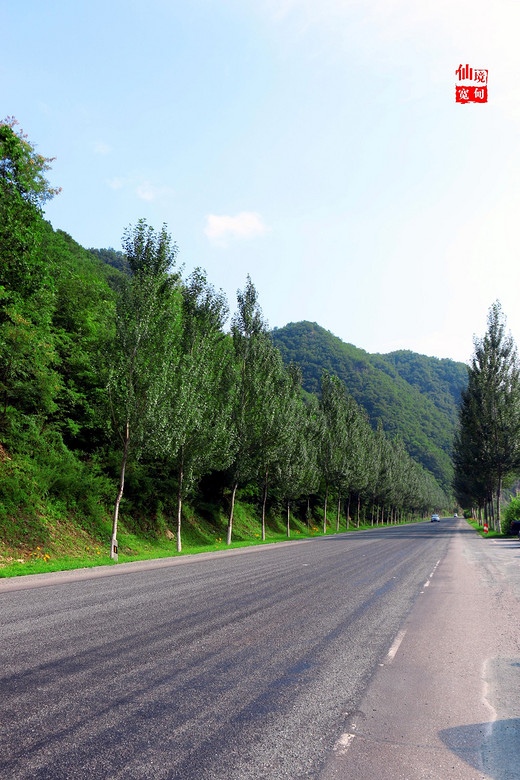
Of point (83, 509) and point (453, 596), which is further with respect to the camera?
point (83, 509)

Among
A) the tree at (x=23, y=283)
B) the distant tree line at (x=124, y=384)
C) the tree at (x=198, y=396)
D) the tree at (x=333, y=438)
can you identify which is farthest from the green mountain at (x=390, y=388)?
the tree at (x=23, y=283)

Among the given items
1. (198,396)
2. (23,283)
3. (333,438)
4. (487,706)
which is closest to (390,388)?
(333,438)

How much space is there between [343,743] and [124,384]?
60.7 ft

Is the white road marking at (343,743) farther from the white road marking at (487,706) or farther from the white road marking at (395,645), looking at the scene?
the white road marking at (395,645)

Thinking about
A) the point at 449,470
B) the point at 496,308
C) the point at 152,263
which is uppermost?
the point at 496,308

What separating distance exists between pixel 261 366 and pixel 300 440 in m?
9.25

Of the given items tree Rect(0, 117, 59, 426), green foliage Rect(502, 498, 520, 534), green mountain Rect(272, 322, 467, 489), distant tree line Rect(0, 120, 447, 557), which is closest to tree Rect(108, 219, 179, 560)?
distant tree line Rect(0, 120, 447, 557)

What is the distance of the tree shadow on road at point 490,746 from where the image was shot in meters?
3.39

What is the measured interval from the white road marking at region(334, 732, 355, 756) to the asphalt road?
0.10ft

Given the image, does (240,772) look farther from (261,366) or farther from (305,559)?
(261,366)

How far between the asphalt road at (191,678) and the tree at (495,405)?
3970 centimetres

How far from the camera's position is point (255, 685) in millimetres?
4766

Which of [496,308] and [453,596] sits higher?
[496,308]

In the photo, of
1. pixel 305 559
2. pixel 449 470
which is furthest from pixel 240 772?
pixel 449 470
